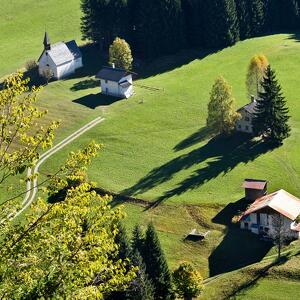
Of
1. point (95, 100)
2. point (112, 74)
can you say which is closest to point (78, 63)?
point (112, 74)

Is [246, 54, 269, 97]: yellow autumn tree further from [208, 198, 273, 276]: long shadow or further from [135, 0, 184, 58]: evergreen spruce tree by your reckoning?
[208, 198, 273, 276]: long shadow

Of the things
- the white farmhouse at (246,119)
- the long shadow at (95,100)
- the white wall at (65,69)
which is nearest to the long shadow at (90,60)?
the white wall at (65,69)

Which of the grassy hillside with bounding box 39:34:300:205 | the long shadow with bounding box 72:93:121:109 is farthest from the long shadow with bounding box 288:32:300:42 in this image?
the long shadow with bounding box 72:93:121:109

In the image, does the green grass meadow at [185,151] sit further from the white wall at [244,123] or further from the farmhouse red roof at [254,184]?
the white wall at [244,123]

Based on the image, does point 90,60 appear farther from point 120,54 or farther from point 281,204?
point 281,204

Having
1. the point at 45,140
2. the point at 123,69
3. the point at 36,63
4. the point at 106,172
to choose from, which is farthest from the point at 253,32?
the point at 45,140
